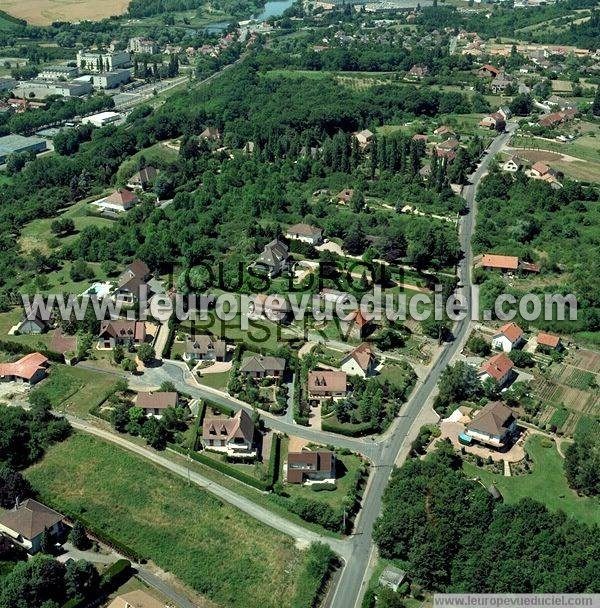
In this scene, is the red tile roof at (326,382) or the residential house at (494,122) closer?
the red tile roof at (326,382)

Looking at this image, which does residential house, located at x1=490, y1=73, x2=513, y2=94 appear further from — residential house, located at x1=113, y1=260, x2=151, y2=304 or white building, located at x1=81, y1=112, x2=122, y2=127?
residential house, located at x1=113, y1=260, x2=151, y2=304

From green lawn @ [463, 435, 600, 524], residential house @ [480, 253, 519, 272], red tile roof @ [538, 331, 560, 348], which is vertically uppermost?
residential house @ [480, 253, 519, 272]

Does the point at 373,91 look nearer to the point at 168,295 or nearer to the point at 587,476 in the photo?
the point at 168,295

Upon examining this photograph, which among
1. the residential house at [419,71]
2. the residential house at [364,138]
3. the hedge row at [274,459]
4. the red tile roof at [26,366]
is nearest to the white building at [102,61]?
the residential house at [419,71]

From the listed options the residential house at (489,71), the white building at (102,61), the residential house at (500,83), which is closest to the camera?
the residential house at (500,83)

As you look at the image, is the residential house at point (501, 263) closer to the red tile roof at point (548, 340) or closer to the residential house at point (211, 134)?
the red tile roof at point (548, 340)

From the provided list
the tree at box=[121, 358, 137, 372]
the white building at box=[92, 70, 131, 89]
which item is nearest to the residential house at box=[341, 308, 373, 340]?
the tree at box=[121, 358, 137, 372]

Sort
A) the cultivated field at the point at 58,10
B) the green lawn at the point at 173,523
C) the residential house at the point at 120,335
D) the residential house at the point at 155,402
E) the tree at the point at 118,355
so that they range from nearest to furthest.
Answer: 1. the green lawn at the point at 173,523
2. the residential house at the point at 155,402
3. the tree at the point at 118,355
4. the residential house at the point at 120,335
5. the cultivated field at the point at 58,10
